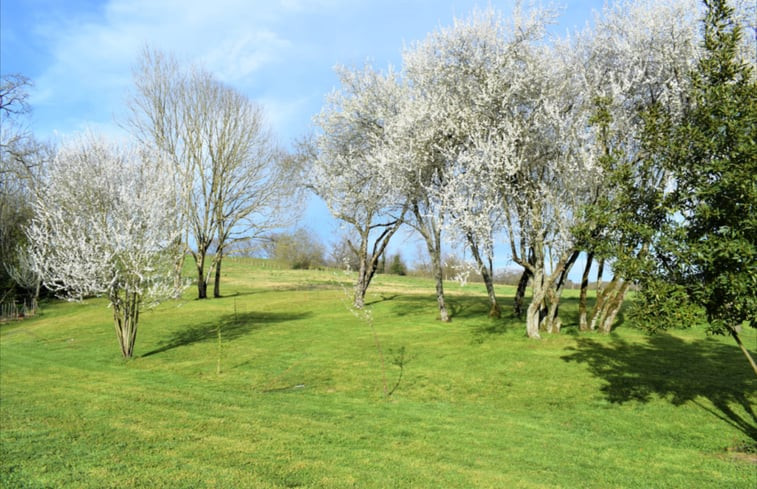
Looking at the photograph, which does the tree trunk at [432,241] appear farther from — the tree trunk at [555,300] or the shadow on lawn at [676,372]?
the shadow on lawn at [676,372]

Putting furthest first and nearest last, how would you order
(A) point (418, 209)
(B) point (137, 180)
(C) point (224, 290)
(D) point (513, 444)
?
(C) point (224, 290) < (A) point (418, 209) < (B) point (137, 180) < (D) point (513, 444)

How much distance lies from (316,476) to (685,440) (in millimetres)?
7444

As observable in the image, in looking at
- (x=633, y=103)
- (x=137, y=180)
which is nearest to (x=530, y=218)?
(x=633, y=103)

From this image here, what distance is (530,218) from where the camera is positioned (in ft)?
58.1

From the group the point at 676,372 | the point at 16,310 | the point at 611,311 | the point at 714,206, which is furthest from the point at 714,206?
the point at 16,310

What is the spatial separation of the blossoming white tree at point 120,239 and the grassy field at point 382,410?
2.54 meters

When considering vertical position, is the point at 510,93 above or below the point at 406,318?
above

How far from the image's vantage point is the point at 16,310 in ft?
115

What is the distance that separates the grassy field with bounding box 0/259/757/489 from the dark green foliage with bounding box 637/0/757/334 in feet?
9.39

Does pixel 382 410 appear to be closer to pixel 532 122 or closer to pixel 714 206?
pixel 714 206

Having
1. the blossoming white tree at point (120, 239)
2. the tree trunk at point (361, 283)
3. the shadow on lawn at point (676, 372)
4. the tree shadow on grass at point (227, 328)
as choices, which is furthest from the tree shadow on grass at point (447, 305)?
the blossoming white tree at point (120, 239)

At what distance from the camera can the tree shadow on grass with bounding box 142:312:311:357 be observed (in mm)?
21812

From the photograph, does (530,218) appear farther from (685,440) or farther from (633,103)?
(685,440)

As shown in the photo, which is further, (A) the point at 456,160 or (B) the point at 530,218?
(A) the point at 456,160
